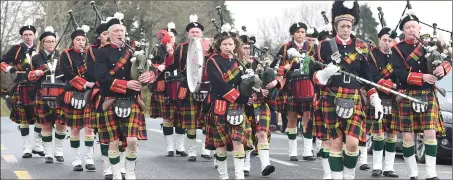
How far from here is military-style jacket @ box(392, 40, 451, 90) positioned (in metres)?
10.2

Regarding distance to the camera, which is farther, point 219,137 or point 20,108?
point 20,108

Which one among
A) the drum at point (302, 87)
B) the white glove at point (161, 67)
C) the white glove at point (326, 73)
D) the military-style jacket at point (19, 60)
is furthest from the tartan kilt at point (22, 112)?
the white glove at point (326, 73)

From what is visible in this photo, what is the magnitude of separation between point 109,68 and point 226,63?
127 cm

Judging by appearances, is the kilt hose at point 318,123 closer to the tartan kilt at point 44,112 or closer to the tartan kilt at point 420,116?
the tartan kilt at point 420,116

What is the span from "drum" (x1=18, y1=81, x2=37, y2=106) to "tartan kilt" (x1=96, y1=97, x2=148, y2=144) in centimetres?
380

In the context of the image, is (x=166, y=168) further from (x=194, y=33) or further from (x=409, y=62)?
(x=409, y=62)

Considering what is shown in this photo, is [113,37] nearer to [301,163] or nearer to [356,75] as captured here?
[356,75]

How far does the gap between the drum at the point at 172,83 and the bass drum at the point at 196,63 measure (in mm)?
1860

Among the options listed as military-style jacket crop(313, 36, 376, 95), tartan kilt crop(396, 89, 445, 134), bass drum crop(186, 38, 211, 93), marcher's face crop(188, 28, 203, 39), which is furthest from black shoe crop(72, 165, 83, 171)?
tartan kilt crop(396, 89, 445, 134)

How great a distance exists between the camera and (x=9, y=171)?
37.8ft

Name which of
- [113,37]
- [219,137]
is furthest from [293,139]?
[113,37]

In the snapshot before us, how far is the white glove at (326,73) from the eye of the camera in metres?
8.75

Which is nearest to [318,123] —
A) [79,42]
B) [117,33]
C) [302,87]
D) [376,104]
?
[376,104]

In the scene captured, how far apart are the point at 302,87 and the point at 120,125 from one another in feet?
A: 12.6
